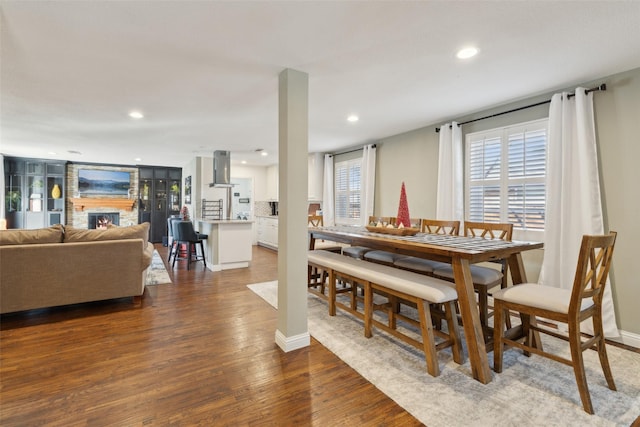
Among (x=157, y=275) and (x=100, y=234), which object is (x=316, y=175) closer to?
(x=157, y=275)

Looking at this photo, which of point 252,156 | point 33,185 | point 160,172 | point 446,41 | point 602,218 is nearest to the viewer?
point 446,41

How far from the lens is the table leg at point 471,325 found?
197cm

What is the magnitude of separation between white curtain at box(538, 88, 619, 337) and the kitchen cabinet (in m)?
5.69

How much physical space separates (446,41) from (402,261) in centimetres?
208

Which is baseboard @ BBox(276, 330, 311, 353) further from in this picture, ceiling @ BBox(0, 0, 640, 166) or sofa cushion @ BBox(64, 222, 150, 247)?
sofa cushion @ BBox(64, 222, 150, 247)

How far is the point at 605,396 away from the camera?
1.84 m

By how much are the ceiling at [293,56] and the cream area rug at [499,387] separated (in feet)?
7.70

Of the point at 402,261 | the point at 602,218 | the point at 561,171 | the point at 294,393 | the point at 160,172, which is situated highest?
the point at 160,172

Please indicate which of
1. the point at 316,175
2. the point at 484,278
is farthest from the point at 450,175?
the point at 316,175

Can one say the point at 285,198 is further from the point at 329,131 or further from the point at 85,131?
the point at 85,131

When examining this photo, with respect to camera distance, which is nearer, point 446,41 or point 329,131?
point 446,41

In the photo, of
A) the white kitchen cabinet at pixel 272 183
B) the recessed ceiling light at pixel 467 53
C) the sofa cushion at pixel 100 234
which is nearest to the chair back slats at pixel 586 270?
the recessed ceiling light at pixel 467 53

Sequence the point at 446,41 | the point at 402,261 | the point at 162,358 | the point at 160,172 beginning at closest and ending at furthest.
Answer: the point at 446,41, the point at 162,358, the point at 402,261, the point at 160,172

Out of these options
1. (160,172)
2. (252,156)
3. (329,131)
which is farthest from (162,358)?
(160,172)
